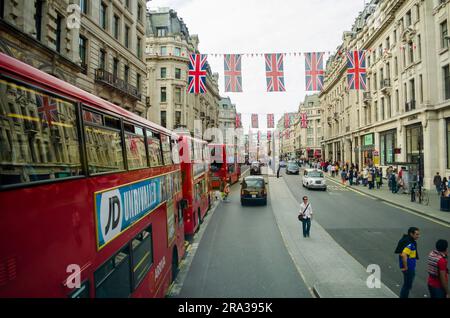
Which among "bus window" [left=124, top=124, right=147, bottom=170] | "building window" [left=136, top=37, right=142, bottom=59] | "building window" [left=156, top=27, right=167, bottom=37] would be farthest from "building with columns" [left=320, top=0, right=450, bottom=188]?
"building window" [left=156, top=27, right=167, bottom=37]

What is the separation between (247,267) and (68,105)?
651cm

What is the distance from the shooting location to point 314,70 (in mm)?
17906

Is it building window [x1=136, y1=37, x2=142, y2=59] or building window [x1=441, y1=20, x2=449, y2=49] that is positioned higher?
building window [x1=136, y1=37, x2=142, y2=59]

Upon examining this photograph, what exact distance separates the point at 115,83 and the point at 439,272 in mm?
21808

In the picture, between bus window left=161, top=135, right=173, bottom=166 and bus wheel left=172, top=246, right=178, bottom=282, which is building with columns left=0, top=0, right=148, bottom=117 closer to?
bus window left=161, top=135, right=173, bottom=166

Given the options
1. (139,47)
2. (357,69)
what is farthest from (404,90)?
(139,47)

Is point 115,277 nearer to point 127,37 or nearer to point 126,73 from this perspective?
point 126,73

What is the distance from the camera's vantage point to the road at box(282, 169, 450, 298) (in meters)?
7.41

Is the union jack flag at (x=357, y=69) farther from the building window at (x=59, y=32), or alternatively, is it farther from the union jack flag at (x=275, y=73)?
the building window at (x=59, y=32)

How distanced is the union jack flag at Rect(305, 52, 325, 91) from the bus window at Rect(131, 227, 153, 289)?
1556cm

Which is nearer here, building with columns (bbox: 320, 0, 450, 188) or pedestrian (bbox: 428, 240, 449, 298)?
pedestrian (bbox: 428, 240, 449, 298)

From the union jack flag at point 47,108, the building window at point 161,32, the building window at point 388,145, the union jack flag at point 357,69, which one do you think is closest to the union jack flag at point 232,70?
the union jack flag at point 357,69

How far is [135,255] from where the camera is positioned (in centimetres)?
446

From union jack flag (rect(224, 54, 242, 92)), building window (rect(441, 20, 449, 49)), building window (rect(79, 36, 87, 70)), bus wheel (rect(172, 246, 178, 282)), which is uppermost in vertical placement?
building window (rect(441, 20, 449, 49))
